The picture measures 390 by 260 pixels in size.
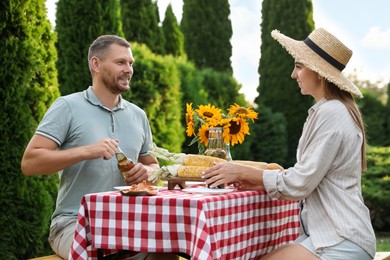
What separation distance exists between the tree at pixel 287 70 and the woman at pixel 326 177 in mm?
16221

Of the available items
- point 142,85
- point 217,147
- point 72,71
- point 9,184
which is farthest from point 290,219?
point 72,71

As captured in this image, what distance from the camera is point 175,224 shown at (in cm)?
336

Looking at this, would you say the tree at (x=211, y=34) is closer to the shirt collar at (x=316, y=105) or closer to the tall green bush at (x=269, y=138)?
the tall green bush at (x=269, y=138)

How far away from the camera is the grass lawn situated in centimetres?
977

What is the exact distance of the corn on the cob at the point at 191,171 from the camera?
3737 mm

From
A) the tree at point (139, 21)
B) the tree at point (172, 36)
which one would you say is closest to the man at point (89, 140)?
the tree at point (139, 21)

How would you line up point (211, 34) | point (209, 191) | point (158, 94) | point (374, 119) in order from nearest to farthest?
point (209, 191) < point (158, 94) < point (374, 119) < point (211, 34)

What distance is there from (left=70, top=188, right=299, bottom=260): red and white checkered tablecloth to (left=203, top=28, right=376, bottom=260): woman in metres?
0.17

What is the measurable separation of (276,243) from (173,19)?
53.6ft

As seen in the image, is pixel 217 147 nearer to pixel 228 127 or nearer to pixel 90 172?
pixel 228 127

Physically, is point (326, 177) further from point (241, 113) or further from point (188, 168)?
point (241, 113)

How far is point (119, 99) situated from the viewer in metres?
4.62

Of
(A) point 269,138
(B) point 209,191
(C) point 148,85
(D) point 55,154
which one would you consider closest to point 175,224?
(B) point 209,191

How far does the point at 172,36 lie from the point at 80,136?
607 inches
